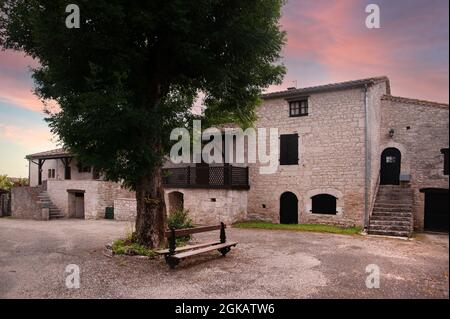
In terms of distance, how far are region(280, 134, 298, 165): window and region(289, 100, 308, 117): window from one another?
1.13 metres

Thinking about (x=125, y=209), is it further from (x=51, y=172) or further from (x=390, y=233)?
(x=390, y=233)

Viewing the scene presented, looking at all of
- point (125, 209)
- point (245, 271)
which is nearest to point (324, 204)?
point (245, 271)

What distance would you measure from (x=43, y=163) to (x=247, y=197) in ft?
64.5

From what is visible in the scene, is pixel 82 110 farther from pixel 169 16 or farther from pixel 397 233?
pixel 397 233

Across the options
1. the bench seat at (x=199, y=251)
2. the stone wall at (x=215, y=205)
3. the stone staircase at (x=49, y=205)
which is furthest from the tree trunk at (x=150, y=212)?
the stone staircase at (x=49, y=205)

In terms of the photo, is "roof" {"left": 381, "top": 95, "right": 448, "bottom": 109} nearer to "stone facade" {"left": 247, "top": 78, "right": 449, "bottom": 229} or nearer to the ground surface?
"stone facade" {"left": 247, "top": 78, "right": 449, "bottom": 229}

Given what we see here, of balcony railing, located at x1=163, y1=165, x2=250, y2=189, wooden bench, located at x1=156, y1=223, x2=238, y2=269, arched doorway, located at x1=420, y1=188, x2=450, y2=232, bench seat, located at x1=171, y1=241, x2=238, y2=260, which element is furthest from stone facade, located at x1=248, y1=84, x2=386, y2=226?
bench seat, located at x1=171, y1=241, x2=238, y2=260

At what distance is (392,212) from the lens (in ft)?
47.8

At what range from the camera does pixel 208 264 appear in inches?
324

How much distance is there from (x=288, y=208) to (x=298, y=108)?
5.13 metres

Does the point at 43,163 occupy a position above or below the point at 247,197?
above

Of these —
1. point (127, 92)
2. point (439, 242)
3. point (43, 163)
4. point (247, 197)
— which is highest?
point (127, 92)
